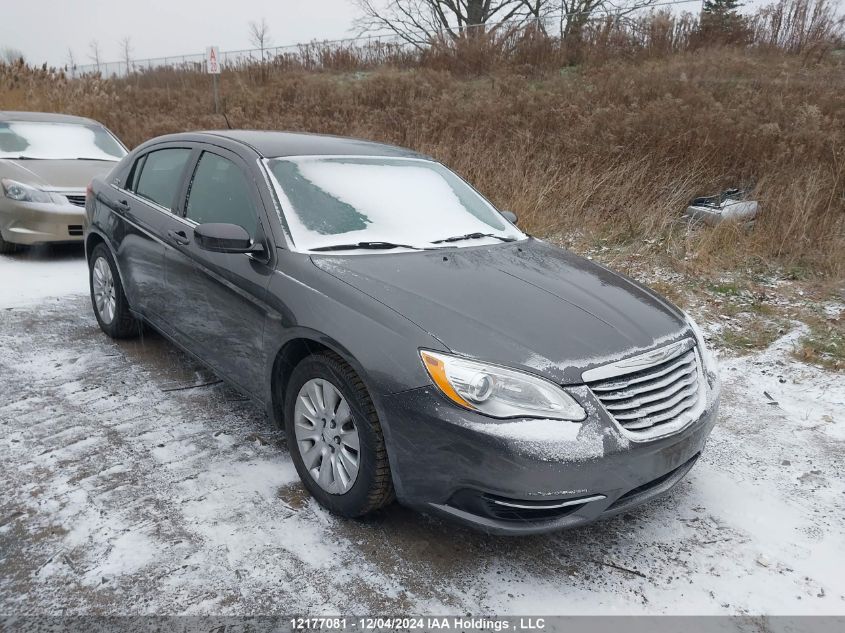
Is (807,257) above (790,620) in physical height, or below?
above

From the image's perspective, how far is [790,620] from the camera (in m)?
2.36

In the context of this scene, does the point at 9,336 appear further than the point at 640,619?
Yes

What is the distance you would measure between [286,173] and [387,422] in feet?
→ 5.35

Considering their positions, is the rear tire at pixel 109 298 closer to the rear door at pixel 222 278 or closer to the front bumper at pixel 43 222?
the rear door at pixel 222 278

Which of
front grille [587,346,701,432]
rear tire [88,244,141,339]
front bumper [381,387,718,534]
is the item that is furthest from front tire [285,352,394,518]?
rear tire [88,244,141,339]

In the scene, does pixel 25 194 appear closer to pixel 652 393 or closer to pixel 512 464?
pixel 512 464

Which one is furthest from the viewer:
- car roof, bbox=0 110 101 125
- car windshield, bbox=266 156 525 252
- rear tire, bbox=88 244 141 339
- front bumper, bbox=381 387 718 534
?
car roof, bbox=0 110 101 125

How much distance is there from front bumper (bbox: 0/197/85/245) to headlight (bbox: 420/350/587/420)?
18.9ft

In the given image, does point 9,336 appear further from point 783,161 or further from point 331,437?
point 783,161

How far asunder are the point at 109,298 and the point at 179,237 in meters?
1.39

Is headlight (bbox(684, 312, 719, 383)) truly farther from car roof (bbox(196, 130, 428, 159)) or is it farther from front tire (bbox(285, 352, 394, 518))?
car roof (bbox(196, 130, 428, 159))

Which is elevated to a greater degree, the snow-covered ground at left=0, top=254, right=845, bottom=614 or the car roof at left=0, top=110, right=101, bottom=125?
the car roof at left=0, top=110, right=101, bottom=125

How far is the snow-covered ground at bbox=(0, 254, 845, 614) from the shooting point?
2402 mm

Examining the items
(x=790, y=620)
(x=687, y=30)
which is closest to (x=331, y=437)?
(x=790, y=620)
